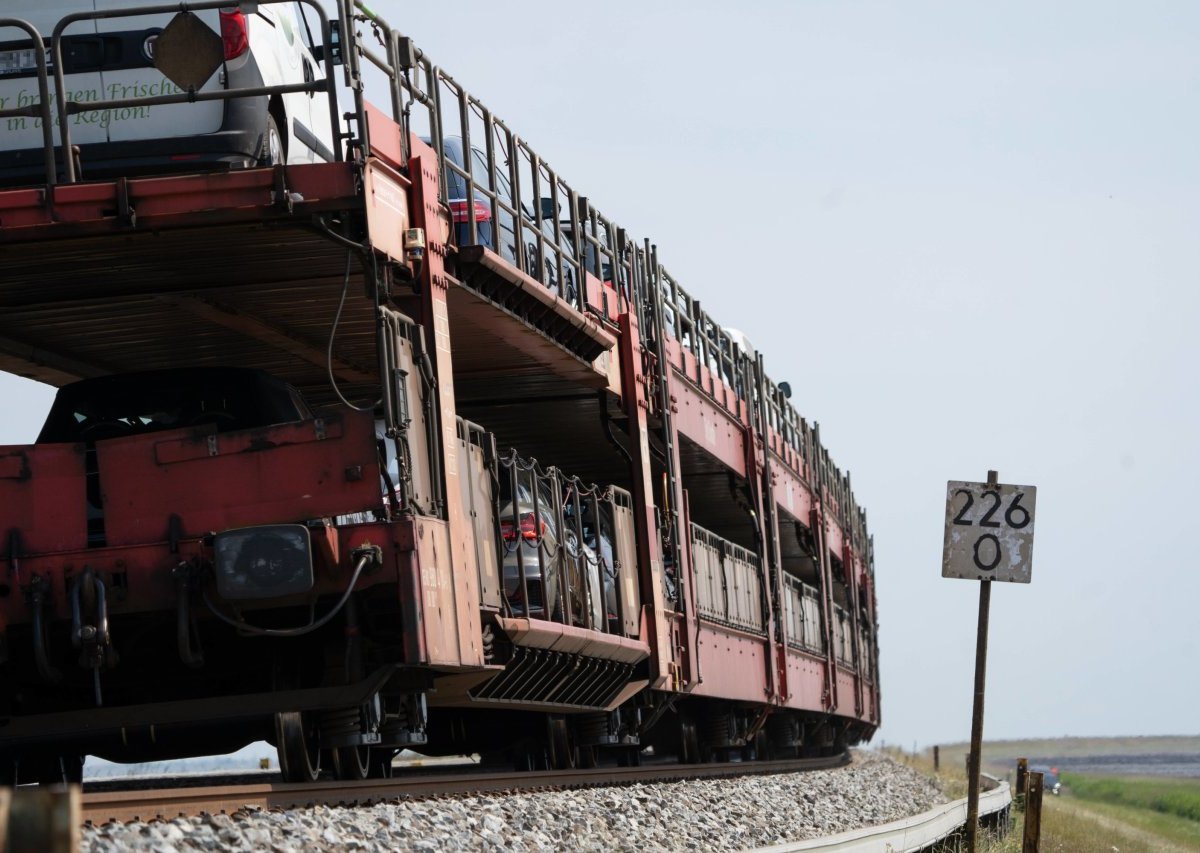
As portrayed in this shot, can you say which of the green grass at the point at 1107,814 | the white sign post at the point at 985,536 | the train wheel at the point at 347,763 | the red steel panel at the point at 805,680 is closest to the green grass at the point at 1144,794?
the green grass at the point at 1107,814

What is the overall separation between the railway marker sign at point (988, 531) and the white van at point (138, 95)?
511cm

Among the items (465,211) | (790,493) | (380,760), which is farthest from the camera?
(790,493)

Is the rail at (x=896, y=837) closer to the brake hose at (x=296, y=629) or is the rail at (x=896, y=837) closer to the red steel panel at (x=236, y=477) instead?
the brake hose at (x=296, y=629)

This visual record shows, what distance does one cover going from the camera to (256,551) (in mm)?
9109

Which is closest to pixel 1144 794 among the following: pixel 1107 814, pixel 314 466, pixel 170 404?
pixel 1107 814

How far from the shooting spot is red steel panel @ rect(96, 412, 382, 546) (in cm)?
952

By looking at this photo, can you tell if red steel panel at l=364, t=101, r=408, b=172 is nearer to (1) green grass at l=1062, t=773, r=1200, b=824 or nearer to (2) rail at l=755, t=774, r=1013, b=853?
(2) rail at l=755, t=774, r=1013, b=853

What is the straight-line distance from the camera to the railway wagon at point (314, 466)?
373 inches

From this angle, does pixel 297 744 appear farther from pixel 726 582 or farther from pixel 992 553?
pixel 726 582

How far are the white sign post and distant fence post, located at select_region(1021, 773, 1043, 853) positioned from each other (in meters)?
0.62

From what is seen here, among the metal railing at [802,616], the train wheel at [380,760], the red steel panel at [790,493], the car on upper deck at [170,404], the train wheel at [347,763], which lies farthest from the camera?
the red steel panel at [790,493]

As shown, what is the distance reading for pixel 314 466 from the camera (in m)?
9.57

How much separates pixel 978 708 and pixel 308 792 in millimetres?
5737

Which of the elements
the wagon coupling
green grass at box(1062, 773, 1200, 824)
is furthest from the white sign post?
green grass at box(1062, 773, 1200, 824)
